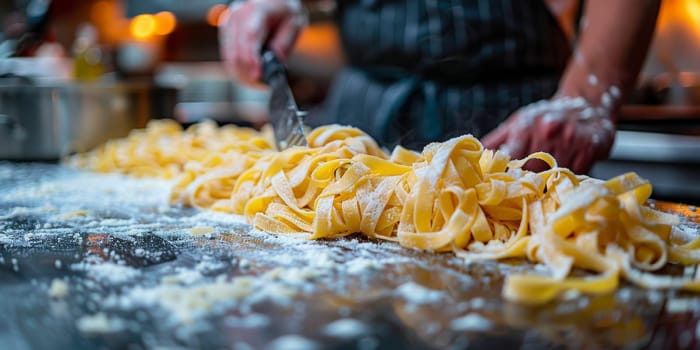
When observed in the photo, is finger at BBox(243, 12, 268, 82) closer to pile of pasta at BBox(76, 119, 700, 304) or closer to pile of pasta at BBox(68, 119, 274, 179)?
pile of pasta at BBox(68, 119, 274, 179)

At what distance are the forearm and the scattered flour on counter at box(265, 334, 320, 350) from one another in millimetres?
1332

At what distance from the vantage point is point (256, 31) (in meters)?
2.19

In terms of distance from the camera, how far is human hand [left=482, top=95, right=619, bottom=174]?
1657 millimetres

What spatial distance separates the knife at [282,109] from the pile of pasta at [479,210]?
0.52 ft

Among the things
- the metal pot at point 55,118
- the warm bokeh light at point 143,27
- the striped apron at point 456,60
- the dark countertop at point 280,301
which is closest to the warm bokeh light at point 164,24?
the warm bokeh light at point 143,27

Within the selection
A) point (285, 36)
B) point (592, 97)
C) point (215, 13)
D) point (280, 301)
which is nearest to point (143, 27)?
point (215, 13)

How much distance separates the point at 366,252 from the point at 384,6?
1.32 metres

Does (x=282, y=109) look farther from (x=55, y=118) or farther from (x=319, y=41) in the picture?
(x=319, y=41)

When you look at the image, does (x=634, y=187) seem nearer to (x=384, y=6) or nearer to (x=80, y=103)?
(x=384, y=6)

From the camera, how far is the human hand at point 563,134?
166 centimetres

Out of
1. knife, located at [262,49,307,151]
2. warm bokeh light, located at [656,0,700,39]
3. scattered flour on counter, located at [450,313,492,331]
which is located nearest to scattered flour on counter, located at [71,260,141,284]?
scattered flour on counter, located at [450,313,492,331]

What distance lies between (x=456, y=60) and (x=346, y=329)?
5.03ft

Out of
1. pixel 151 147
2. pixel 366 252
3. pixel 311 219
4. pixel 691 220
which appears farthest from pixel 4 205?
pixel 691 220

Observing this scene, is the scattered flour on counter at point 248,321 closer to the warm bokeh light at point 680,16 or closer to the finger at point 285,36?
the finger at point 285,36
